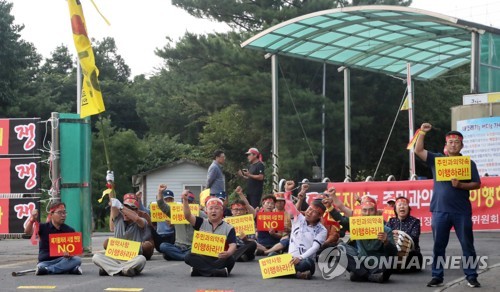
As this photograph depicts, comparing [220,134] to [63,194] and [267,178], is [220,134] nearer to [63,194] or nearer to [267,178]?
[267,178]

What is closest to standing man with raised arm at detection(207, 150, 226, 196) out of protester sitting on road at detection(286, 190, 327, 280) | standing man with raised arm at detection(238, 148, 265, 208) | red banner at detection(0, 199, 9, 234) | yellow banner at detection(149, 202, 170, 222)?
standing man with raised arm at detection(238, 148, 265, 208)

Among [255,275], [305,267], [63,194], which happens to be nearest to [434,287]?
[305,267]

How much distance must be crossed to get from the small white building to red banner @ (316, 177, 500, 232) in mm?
30972

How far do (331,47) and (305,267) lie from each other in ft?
57.1

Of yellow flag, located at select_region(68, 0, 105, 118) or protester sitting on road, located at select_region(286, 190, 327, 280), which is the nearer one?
protester sitting on road, located at select_region(286, 190, 327, 280)

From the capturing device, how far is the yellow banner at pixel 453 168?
10969 mm

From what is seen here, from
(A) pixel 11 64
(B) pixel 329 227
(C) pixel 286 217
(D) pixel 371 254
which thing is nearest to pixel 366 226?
(D) pixel 371 254

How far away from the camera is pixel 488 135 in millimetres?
23828

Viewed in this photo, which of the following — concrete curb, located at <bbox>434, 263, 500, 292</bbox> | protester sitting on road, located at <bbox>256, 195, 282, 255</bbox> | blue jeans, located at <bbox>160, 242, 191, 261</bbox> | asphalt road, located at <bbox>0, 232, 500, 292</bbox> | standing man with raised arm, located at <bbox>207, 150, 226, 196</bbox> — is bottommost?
asphalt road, located at <bbox>0, 232, 500, 292</bbox>

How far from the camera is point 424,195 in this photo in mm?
19812

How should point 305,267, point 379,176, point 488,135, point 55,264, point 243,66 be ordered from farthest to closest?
point 379,176
point 243,66
point 488,135
point 55,264
point 305,267

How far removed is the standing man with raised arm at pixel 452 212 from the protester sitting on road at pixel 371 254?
1.04 m

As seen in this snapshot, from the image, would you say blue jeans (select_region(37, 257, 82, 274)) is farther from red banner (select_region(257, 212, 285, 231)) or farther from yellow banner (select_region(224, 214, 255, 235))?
red banner (select_region(257, 212, 285, 231))

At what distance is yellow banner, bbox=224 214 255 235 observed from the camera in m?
15.2
